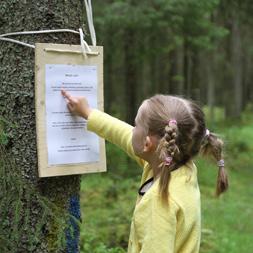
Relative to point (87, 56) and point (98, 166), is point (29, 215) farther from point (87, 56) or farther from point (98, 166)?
point (87, 56)

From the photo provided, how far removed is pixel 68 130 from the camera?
9.20 feet

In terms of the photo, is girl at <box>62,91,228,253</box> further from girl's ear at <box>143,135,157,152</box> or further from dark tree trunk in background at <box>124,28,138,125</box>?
dark tree trunk in background at <box>124,28,138,125</box>

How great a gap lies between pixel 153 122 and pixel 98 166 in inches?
21.3

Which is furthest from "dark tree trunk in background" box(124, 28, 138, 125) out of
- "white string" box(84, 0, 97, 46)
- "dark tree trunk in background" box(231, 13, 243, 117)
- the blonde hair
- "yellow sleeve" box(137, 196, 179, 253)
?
"dark tree trunk in background" box(231, 13, 243, 117)

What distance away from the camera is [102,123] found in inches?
113

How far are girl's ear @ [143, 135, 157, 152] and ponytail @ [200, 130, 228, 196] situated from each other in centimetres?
36

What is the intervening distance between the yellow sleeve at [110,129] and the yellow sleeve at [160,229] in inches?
25.1

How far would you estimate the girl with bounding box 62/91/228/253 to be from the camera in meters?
2.37

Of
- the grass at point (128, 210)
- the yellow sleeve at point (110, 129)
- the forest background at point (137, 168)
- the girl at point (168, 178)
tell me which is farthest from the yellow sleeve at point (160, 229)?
the forest background at point (137, 168)

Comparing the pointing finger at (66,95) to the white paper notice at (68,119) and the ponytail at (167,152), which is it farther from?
the ponytail at (167,152)

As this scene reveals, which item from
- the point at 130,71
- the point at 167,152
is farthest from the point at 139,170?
the point at 167,152

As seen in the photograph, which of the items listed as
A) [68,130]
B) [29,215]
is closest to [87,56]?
[68,130]

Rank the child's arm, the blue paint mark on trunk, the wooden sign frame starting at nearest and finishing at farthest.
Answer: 1. the wooden sign frame
2. the child's arm
3. the blue paint mark on trunk

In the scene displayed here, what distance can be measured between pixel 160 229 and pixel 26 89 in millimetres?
969
